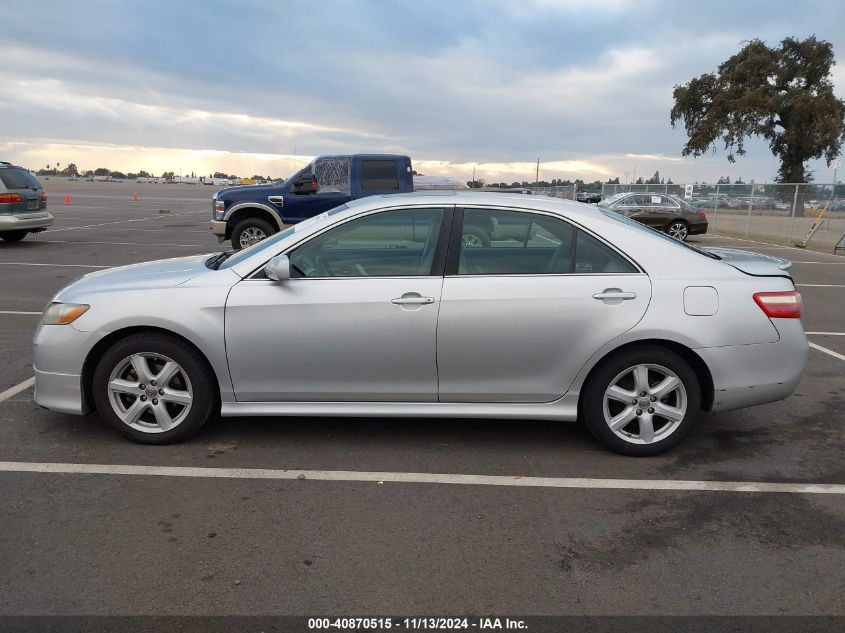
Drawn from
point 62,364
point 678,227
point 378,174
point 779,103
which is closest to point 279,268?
point 62,364

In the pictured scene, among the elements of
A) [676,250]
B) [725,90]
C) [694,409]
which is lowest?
[694,409]

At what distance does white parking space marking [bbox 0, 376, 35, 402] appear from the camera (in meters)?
5.02

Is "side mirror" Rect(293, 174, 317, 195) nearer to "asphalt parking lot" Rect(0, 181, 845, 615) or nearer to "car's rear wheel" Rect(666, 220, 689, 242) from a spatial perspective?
"asphalt parking lot" Rect(0, 181, 845, 615)

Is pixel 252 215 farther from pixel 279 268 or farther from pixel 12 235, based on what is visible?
pixel 279 268

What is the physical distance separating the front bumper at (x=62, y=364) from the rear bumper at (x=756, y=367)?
369cm

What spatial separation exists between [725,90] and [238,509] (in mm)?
45030

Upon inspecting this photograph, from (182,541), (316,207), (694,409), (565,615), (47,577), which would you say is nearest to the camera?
(565,615)

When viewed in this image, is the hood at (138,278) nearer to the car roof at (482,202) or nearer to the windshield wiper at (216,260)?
the windshield wiper at (216,260)

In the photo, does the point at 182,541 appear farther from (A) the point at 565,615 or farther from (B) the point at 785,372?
(B) the point at 785,372

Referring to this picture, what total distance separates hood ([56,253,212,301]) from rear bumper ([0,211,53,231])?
40.0 ft

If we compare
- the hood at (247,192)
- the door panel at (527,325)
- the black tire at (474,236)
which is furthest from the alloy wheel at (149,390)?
the hood at (247,192)

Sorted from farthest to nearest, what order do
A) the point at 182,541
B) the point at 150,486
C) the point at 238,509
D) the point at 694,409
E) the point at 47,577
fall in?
the point at 694,409 < the point at 150,486 < the point at 238,509 < the point at 182,541 < the point at 47,577

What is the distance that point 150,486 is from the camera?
366 cm

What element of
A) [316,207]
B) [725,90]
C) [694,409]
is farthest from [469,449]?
[725,90]
